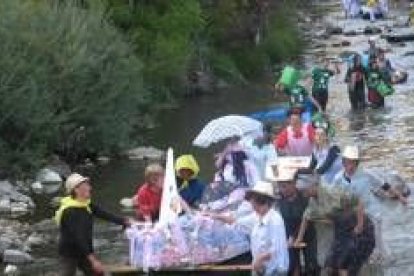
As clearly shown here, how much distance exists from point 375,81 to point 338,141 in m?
6.10

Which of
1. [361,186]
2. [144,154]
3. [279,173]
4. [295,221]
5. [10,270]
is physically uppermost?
[279,173]

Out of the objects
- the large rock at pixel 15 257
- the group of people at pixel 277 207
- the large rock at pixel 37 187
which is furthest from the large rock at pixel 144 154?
the group of people at pixel 277 207

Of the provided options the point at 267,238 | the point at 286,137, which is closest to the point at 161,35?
the point at 286,137

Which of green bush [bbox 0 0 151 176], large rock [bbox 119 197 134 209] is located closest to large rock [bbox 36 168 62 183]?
green bush [bbox 0 0 151 176]

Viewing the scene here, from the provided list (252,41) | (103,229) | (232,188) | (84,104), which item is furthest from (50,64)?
(252,41)

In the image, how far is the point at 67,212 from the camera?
39.2 ft

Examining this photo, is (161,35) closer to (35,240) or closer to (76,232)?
(35,240)

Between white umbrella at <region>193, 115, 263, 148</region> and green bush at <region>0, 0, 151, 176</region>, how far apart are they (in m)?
7.94

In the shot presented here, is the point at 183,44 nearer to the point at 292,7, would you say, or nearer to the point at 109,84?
the point at 109,84

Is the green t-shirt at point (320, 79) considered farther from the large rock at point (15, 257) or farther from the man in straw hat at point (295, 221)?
the man in straw hat at point (295, 221)

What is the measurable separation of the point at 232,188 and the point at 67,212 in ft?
10.1

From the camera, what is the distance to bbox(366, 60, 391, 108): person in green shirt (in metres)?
31.3

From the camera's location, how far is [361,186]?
13172 mm

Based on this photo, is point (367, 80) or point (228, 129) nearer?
point (228, 129)
